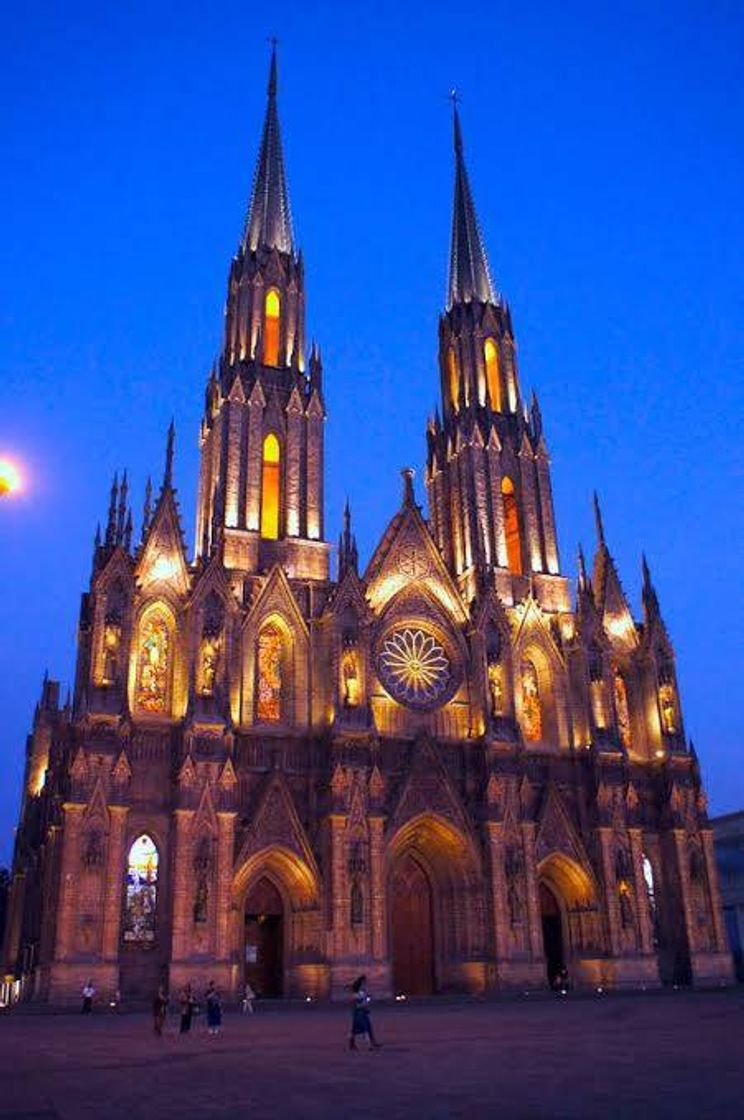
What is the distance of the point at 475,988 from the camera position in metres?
38.2

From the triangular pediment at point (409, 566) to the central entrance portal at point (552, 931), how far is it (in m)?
12.0

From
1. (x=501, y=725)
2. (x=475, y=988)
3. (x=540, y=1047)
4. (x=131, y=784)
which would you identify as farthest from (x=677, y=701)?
(x=540, y=1047)

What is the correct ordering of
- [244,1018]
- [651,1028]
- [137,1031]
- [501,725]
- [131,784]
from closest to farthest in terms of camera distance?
[651,1028] < [137,1031] < [244,1018] < [131,784] < [501,725]

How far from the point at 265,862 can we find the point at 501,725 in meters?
11.0

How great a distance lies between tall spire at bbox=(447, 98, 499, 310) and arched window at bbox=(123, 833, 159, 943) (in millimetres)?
33903

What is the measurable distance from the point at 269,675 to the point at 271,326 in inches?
744

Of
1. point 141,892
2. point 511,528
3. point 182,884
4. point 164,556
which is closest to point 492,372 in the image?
point 511,528

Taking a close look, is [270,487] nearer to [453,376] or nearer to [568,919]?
[453,376]

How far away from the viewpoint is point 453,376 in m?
54.3

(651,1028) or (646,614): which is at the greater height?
(646,614)

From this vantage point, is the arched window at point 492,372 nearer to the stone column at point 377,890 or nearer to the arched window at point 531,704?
the arched window at point 531,704

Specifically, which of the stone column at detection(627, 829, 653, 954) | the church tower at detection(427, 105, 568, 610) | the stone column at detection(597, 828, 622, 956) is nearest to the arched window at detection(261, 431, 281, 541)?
the church tower at detection(427, 105, 568, 610)

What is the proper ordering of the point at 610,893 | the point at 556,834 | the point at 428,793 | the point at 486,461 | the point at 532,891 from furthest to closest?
the point at 486,461 → the point at 556,834 → the point at 610,893 → the point at 428,793 → the point at 532,891

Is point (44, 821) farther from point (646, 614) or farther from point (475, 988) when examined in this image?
point (646, 614)
